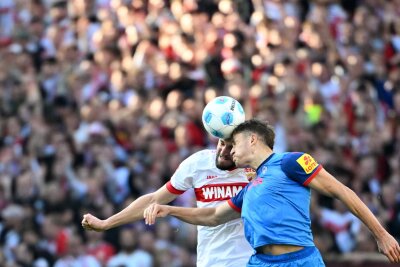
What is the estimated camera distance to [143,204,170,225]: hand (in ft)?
30.2

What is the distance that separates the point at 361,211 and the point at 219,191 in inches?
79.0

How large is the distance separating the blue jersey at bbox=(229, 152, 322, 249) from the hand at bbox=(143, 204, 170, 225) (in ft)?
2.82

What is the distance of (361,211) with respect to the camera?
8578 millimetres

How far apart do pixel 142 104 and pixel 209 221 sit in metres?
8.43

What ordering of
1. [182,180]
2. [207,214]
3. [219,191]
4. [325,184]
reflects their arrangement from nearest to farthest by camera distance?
[325,184] → [207,214] → [219,191] → [182,180]

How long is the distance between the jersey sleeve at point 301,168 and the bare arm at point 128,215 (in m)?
1.90

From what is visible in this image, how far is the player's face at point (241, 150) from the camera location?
9.27m

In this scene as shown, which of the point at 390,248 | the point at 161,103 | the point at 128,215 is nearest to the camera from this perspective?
the point at 390,248

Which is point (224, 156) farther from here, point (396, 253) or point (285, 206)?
point (396, 253)

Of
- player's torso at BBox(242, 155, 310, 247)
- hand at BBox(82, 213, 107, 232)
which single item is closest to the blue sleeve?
player's torso at BBox(242, 155, 310, 247)

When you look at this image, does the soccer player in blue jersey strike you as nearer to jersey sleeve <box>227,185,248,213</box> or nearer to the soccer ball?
jersey sleeve <box>227,185,248,213</box>

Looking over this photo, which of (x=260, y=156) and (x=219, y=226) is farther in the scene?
(x=219, y=226)

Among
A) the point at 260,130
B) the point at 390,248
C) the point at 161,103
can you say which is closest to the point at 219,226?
the point at 260,130

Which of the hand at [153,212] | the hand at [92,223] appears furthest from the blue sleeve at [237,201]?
the hand at [92,223]
